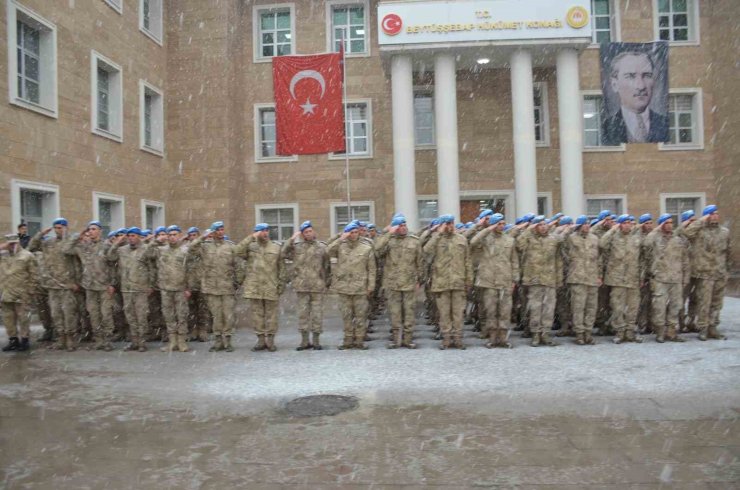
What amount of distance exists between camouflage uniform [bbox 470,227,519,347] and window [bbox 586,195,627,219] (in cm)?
1218

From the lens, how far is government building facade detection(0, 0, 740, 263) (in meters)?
17.1

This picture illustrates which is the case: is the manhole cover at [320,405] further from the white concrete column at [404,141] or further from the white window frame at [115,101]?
the white window frame at [115,101]

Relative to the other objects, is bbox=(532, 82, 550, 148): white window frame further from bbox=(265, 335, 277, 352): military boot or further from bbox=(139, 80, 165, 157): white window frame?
bbox=(265, 335, 277, 352): military boot

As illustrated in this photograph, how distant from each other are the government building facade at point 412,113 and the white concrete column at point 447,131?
4cm

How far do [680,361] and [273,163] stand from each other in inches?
623

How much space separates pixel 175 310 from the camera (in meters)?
9.42

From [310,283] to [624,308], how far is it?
4.85m

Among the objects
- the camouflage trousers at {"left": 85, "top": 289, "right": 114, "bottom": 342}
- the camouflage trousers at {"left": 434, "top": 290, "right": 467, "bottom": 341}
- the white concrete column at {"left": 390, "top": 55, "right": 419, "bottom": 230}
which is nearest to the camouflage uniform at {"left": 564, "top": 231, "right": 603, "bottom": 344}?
the camouflage trousers at {"left": 434, "top": 290, "right": 467, "bottom": 341}

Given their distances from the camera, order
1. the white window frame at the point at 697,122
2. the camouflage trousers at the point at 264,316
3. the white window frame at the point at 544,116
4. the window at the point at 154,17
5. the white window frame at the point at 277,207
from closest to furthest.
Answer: the camouflage trousers at the point at 264,316 → the window at the point at 154,17 → the white window frame at the point at 544,116 → the white window frame at the point at 697,122 → the white window frame at the point at 277,207

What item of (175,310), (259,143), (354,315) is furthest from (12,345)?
(259,143)

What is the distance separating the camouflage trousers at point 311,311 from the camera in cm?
932

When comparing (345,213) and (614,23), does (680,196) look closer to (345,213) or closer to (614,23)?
(614,23)

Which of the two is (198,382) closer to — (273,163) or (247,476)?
(247,476)

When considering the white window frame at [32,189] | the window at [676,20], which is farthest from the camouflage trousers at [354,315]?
the window at [676,20]
